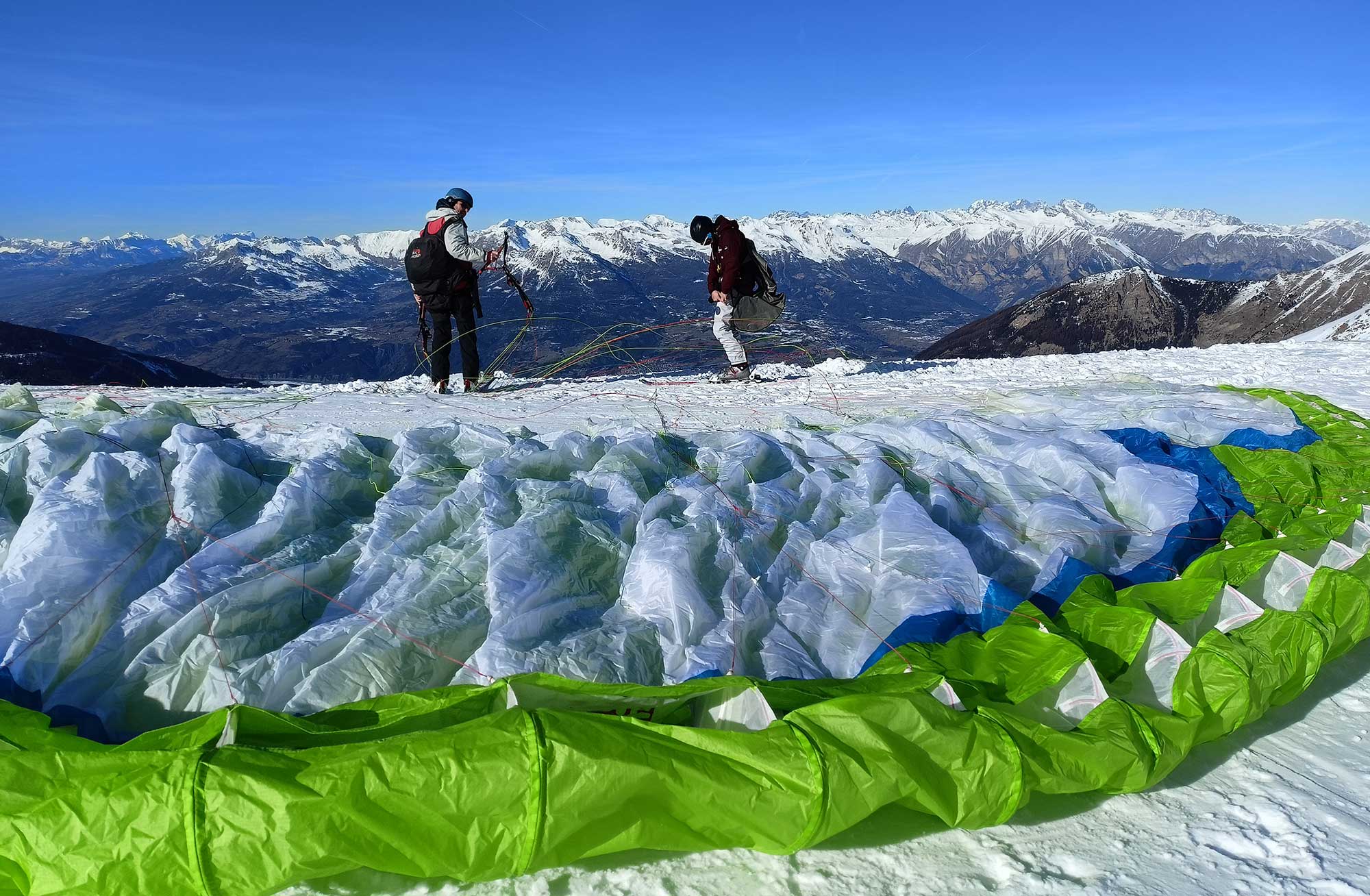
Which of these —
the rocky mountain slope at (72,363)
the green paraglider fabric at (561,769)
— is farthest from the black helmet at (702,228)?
the rocky mountain slope at (72,363)

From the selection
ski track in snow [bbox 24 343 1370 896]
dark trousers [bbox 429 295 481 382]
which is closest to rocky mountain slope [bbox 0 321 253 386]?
dark trousers [bbox 429 295 481 382]

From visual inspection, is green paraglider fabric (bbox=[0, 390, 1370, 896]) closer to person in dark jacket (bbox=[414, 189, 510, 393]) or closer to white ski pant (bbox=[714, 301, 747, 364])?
person in dark jacket (bbox=[414, 189, 510, 393])

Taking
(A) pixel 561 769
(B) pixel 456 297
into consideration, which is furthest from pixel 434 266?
(A) pixel 561 769

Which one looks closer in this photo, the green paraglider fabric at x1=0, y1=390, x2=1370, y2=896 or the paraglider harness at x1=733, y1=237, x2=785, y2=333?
the green paraglider fabric at x1=0, y1=390, x2=1370, y2=896

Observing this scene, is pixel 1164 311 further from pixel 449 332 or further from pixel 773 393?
pixel 449 332

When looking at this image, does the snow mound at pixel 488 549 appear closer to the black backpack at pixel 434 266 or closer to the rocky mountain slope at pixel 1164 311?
the black backpack at pixel 434 266
